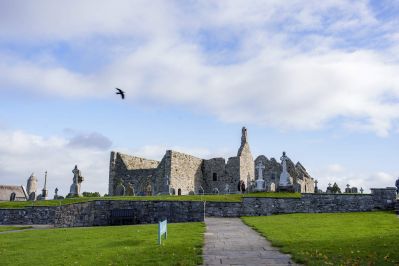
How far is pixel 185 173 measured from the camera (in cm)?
5156

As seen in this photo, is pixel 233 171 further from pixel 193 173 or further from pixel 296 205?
pixel 296 205

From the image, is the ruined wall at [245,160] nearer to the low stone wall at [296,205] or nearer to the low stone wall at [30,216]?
the low stone wall at [296,205]

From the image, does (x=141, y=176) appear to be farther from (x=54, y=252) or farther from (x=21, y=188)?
(x=54, y=252)

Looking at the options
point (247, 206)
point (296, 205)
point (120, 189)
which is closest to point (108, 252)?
point (247, 206)

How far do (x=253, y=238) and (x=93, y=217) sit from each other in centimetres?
1575

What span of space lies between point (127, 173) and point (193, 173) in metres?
8.80

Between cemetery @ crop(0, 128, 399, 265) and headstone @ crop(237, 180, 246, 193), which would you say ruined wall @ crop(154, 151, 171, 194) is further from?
headstone @ crop(237, 180, 246, 193)

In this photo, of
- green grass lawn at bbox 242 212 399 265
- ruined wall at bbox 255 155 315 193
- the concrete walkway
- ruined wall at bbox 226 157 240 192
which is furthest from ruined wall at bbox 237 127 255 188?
the concrete walkway

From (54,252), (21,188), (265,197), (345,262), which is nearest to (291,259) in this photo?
(345,262)

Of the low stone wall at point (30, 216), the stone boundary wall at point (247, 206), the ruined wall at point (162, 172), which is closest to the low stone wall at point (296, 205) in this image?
the stone boundary wall at point (247, 206)

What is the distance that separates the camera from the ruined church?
48844mm

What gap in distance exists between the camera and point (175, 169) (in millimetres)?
49219

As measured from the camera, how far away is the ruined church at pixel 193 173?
48844mm

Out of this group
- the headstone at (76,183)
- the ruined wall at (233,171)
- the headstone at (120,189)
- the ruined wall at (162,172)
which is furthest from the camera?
the ruined wall at (233,171)
